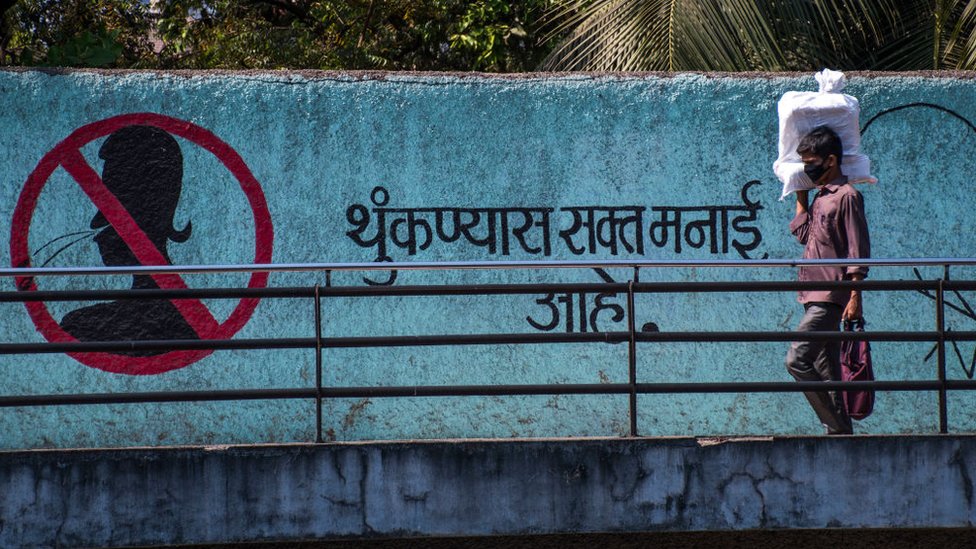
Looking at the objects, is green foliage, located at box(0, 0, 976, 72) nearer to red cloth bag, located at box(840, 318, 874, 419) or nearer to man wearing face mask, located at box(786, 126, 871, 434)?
man wearing face mask, located at box(786, 126, 871, 434)

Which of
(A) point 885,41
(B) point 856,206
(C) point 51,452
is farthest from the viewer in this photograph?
(A) point 885,41

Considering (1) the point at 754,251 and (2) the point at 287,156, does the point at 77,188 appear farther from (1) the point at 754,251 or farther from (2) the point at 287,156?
(1) the point at 754,251

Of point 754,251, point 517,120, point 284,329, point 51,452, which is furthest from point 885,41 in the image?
point 51,452

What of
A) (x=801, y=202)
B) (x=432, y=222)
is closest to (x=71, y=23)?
(x=432, y=222)

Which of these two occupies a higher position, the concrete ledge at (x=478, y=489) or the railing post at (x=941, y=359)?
the railing post at (x=941, y=359)

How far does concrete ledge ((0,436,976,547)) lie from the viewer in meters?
5.11

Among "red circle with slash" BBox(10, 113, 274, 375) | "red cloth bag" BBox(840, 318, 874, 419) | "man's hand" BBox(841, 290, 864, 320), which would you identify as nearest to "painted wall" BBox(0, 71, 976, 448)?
"red circle with slash" BBox(10, 113, 274, 375)

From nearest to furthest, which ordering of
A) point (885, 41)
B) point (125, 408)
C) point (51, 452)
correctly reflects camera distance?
point (51, 452) < point (125, 408) < point (885, 41)

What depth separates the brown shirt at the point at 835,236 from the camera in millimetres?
5488

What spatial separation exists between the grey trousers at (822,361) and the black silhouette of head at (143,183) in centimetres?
331

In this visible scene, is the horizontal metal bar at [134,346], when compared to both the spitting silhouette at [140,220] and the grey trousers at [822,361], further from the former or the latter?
the grey trousers at [822,361]

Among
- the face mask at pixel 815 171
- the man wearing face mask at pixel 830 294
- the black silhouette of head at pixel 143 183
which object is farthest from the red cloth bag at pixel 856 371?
the black silhouette of head at pixel 143 183

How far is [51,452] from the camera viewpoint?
16.8ft

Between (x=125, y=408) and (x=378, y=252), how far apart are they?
1.59 meters
